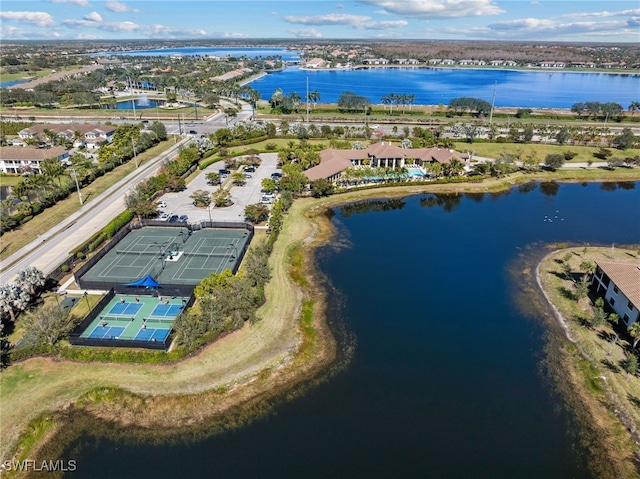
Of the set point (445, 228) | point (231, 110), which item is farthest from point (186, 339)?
point (231, 110)

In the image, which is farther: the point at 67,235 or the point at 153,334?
the point at 67,235

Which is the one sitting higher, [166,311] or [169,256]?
[169,256]

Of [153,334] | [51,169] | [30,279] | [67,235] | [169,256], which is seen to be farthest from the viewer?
[51,169]

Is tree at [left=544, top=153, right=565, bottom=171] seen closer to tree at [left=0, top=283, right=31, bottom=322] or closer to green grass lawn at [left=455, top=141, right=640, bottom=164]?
green grass lawn at [left=455, top=141, right=640, bottom=164]

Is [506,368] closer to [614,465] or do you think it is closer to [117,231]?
[614,465]

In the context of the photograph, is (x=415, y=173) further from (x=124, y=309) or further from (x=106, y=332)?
(x=106, y=332)

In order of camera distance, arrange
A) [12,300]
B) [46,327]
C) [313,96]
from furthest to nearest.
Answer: [313,96], [12,300], [46,327]

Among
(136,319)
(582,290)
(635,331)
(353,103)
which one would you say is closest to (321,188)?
(136,319)

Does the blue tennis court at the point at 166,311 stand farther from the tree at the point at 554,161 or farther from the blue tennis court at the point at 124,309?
the tree at the point at 554,161
